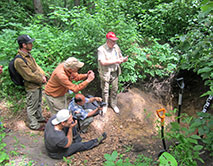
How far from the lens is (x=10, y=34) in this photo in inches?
188

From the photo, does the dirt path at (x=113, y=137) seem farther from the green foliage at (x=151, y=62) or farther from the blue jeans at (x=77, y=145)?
the green foliage at (x=151, y=62)

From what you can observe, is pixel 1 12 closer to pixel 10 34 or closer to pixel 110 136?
pixel 10 34

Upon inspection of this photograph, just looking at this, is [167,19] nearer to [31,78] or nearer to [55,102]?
[55,102]

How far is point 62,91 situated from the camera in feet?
11.8

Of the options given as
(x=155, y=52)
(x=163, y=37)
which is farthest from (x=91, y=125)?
(x=163, y=37)

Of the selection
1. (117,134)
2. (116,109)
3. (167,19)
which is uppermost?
(167,19)

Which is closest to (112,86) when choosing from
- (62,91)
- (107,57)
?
(107,57)

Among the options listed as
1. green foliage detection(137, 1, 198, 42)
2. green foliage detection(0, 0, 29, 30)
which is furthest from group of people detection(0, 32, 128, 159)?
green foliage detection(0, 0, 29, 30)

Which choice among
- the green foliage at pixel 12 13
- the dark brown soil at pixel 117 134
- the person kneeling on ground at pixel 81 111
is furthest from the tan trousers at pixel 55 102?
the green foliage at pixel 12 13

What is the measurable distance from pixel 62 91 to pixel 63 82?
0.41 m

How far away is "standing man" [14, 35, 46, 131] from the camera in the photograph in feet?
10.8

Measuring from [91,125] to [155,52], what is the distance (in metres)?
3.03

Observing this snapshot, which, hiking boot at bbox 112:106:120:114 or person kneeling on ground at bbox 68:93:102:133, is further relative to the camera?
hiking boot at bbox 112:106:120:114

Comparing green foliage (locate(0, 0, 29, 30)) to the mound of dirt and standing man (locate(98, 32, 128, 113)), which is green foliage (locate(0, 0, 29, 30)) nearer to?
the mound of dirt
